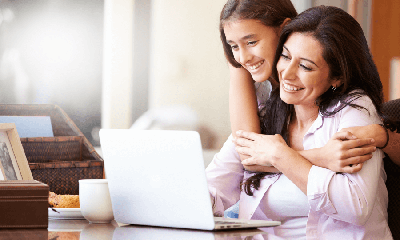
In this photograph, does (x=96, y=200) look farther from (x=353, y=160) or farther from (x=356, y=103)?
(x=356, y=103)

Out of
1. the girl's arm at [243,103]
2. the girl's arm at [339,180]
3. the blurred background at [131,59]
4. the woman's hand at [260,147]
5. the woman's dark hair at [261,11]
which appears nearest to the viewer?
the girl's arm at [339,180]

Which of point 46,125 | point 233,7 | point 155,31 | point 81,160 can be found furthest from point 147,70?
point 233,7

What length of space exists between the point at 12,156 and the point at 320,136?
0.85m

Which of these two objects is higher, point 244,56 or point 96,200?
point 244,56

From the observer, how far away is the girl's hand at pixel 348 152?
1.04 metres

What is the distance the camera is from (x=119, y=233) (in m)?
0.90

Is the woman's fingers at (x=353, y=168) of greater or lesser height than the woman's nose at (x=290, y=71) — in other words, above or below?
below

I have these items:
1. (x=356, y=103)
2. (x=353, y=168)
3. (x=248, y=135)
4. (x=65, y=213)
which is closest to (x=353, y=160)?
(x=353, y=168)

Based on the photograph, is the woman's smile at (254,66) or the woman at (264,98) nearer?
the woman at (264,98)

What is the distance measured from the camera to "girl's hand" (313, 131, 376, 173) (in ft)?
3.41

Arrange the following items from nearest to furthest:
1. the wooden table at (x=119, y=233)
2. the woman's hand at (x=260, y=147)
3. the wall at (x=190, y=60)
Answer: the wooden table at (x=119, y=233) < the woman's hand at (x=260, y=147) < the wall at (x=190, y=60)

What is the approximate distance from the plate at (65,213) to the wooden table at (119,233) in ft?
0.34

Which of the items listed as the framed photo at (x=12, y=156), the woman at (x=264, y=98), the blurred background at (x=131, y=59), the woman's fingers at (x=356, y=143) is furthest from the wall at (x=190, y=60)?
the woman's fingers at (x=356, y=143)

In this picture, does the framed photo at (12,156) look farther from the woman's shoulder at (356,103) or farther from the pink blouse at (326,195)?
the woman's shoulder at (356,103)
